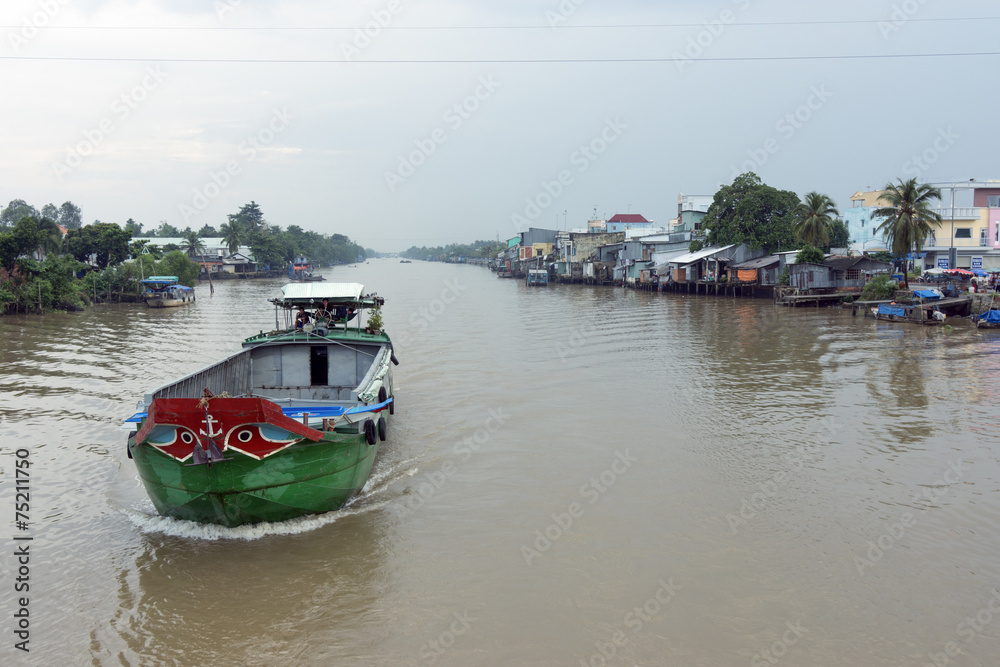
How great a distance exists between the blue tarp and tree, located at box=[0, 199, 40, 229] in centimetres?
7567

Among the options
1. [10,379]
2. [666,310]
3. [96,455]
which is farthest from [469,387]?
[666,310]

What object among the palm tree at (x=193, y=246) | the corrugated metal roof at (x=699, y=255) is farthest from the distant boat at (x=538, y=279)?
the palm tree at (x=193, y=246)

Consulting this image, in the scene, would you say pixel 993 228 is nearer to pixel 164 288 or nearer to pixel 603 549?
pixel 603 549

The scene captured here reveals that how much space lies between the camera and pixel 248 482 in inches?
277

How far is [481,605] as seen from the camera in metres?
6.28

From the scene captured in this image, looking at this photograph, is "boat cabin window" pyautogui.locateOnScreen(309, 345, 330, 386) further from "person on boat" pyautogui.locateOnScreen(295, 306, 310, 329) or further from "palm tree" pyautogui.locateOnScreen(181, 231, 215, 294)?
"palm tree" pyautogui.locateOnScreen(181, 231, 215, 294)

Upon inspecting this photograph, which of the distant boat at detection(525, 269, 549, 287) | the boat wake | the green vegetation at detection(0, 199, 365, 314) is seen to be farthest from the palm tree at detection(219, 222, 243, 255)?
the boat wake

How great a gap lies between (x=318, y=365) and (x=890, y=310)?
901 inches

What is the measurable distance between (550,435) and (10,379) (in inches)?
514

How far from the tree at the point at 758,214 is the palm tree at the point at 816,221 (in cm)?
315

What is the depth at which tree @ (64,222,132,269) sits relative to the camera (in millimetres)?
42062

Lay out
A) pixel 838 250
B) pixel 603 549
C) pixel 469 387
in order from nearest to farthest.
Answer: pixel 603 549
pixel 469 387
pixel 838 250

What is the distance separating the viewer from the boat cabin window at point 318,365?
11.9 m

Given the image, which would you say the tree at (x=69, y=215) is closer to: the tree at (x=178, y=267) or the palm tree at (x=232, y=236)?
the palm tree at (x=232, y=236)
